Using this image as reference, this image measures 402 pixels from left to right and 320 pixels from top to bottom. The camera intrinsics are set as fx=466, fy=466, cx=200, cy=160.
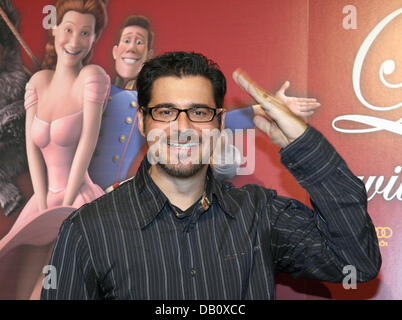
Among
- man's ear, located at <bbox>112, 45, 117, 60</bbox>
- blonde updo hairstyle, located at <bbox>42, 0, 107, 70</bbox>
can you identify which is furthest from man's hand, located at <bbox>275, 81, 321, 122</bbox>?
blonde updo hairstyle, located at <bbox>42, 0, 107, 70</bbox>

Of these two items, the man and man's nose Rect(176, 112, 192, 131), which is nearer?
the man

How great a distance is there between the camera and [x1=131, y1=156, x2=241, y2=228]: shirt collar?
1524 millimetres

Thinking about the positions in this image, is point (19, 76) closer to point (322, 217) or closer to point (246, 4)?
point (246, 4)

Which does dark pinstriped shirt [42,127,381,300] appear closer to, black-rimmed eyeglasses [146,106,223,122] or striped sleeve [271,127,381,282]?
striped sleeve [271,127,381,282]

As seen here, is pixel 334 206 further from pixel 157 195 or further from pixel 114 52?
pixel 114 52

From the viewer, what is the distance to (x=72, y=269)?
4.60ft

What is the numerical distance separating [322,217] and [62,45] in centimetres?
168

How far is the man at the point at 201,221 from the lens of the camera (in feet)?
4.57

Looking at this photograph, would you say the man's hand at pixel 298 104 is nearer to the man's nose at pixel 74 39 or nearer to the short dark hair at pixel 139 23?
the short dark hair at pixel 139 23

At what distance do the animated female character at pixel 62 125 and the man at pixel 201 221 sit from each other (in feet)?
2.79

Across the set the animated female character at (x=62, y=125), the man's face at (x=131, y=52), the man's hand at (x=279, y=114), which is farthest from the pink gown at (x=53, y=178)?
the man's hand at (x=279, y=114)

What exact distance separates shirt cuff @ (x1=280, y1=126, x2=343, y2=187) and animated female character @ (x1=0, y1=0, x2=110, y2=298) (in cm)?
129

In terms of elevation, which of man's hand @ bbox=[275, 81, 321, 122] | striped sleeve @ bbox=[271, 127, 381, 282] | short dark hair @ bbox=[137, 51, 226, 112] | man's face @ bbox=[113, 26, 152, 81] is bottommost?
striped sleeve @ bbox=[271, 127, 381, 282]

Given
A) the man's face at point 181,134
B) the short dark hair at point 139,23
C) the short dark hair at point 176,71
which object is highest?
the short dark hair at point 139,23
